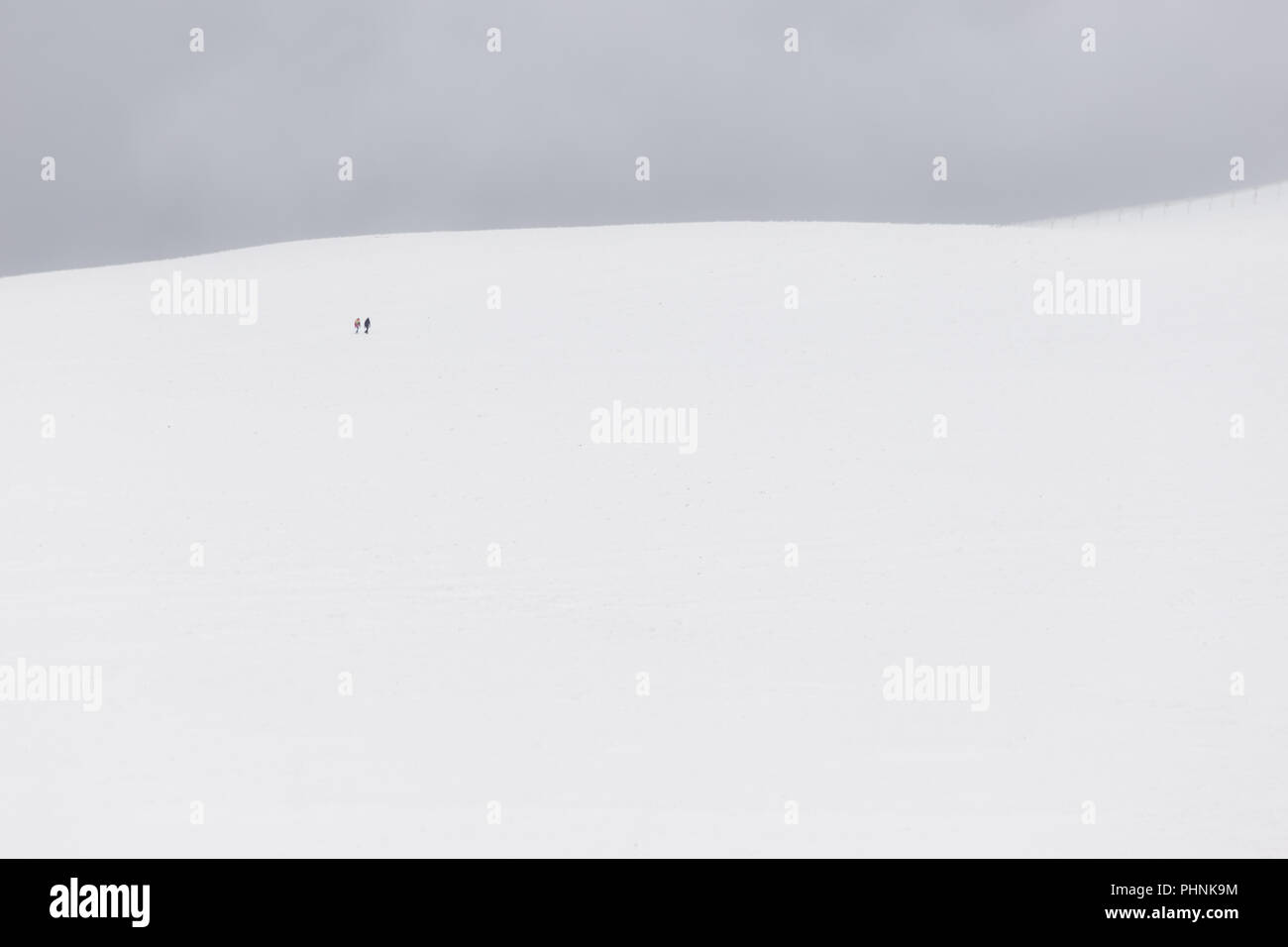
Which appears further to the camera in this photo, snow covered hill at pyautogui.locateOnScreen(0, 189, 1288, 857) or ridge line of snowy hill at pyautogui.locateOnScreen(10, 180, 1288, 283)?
ridge line of snowy hill at pyautogui.locateOnScreen(10, 180, 1288, 283)

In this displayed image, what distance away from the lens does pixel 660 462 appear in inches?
735

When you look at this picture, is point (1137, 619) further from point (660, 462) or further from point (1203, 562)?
point (660, 462)

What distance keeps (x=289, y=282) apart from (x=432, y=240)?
21.4 ft

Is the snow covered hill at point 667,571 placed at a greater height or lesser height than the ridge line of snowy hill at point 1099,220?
lesser

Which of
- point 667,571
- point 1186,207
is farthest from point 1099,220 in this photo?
point 667,571

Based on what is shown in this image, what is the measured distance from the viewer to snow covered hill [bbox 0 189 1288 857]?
33.0ft

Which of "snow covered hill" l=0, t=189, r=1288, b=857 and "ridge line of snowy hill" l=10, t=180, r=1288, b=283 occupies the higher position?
"ridge line of snowy hill" l=10, t=180, r=1288, b=283

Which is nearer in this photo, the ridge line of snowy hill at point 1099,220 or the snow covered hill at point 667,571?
the snow covered hill at point 667,571

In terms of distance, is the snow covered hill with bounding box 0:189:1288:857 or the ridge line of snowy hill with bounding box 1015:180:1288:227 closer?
the snow covered hill with bounding box 0:189:1288:857

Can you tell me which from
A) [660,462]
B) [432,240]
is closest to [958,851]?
[660,462]

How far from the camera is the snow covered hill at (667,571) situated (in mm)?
10062

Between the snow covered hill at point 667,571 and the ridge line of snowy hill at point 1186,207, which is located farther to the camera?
the ridge line of snowy hill at point 1186,207

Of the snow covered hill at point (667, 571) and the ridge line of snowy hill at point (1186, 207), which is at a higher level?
the ridge line of snowy hill at point (1186, 207)
